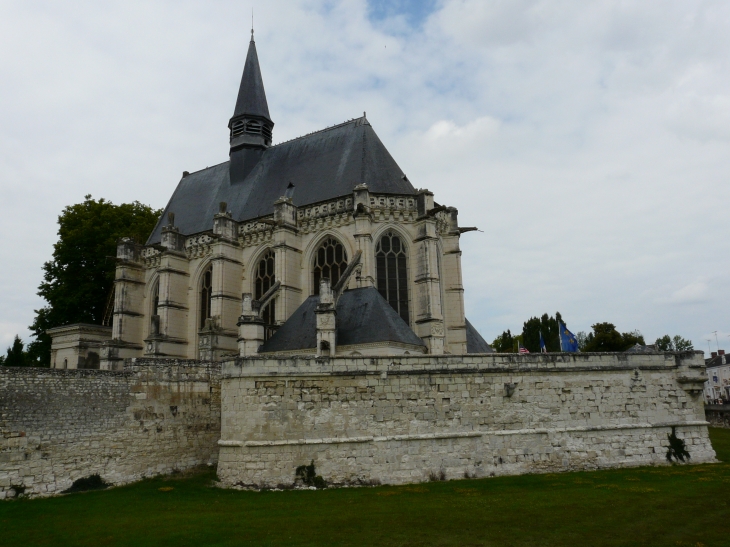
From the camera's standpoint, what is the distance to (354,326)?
65.0 ft

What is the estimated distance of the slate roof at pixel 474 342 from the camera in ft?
83.3

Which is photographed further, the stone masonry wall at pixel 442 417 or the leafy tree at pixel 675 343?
the leafy tree at pixel 675 343

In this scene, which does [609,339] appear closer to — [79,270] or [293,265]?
[293,265]

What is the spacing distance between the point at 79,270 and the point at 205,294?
32.5 feet

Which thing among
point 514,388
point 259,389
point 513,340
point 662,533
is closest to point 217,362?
point 259,389

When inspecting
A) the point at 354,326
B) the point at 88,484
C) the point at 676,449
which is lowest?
the point at 88,484

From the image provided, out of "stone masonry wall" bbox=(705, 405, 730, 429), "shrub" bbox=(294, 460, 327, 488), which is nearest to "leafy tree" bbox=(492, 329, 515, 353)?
"stone masonry wall" bbox=(705, 405, 730, 429)

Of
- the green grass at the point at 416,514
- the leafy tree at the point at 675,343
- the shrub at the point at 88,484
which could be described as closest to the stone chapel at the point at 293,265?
the green grass at the point at 416,514

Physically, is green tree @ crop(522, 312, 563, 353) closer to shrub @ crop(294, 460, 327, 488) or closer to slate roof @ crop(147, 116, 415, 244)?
slate roof @ crop(147, 116, 415, 244)

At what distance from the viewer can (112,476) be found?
1516 centimetres

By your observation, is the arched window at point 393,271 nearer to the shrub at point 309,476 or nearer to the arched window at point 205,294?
the arched window at point 205,294

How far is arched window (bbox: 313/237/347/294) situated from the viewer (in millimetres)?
25453

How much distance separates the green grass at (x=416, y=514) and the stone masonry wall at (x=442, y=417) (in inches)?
27.2

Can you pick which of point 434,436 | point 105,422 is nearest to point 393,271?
point 434,436
